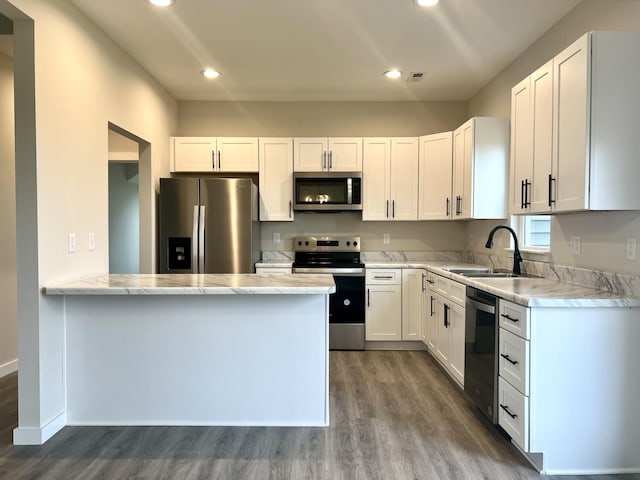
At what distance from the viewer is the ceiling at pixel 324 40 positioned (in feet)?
8.78

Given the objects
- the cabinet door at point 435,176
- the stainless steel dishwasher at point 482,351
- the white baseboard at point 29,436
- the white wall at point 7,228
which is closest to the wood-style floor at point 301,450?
the white baseboard at point 29,436

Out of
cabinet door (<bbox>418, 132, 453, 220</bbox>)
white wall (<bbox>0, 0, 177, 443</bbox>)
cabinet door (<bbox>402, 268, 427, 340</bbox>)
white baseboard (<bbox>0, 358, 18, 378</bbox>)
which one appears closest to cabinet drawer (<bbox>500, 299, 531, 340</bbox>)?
cabinet door (<bbox>402, 268, 427, 340</bbox>)

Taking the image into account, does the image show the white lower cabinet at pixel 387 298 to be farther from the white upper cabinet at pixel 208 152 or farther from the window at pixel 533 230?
the white upper cabinet at pixel 208 152

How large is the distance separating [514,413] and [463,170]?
2.25m

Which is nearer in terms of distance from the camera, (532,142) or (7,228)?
(532,142)

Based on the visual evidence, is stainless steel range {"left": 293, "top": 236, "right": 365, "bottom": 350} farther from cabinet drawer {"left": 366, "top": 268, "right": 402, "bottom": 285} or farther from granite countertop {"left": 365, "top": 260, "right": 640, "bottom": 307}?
granite countertop {"left": 365, "top": 260, "right": 640, "bottom": 307}

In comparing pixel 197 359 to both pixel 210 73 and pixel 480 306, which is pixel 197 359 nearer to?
pixel 480 306

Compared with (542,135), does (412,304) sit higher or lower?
lower

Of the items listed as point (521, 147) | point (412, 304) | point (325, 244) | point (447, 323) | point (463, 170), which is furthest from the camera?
point (325, 244)

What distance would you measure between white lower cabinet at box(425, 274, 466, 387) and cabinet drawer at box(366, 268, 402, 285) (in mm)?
330

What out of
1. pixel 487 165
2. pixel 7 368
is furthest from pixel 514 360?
pixel 7 368

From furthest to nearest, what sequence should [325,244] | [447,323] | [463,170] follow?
[325,244]
[463,170]
[447,323]

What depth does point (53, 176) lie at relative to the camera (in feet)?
7.89

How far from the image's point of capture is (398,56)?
11.2 feet
